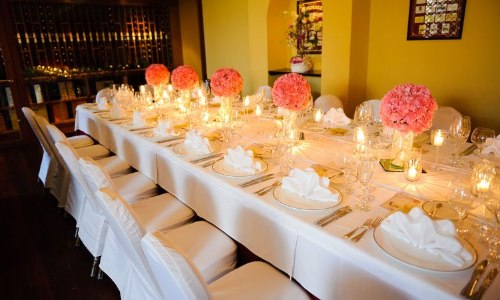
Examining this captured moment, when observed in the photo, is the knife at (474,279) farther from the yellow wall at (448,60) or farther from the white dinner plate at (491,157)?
the yellow wall at (448,60)

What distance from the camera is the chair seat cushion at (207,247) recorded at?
1.81 meters

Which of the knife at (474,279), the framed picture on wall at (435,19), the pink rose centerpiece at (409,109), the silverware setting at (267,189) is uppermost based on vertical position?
the framed picture on wall at (435,19)

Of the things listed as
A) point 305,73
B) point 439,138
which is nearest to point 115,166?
point 439,138

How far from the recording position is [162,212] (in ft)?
7.51

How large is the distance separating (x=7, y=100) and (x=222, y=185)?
534cm

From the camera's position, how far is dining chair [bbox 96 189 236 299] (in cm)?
147

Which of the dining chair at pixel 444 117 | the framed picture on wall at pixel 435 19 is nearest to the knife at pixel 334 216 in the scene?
the dining chair at pixel 444 117

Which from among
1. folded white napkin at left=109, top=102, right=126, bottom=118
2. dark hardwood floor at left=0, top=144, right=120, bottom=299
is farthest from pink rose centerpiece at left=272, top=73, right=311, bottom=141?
folded white napkin at left=109, top=102, right=126, bottom=118

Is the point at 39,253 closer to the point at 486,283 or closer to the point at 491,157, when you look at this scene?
the point at 486,283

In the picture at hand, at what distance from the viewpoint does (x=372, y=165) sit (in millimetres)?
1609

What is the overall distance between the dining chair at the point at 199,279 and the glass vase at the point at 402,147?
0.93 meters

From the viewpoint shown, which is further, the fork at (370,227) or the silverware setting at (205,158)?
the silverware setting at (205,158)

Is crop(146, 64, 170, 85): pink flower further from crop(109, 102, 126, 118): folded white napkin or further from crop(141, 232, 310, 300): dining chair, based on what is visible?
crop(141, 232, 310, 300): dining chair

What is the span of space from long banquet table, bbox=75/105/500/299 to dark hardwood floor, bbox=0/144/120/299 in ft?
2.76
